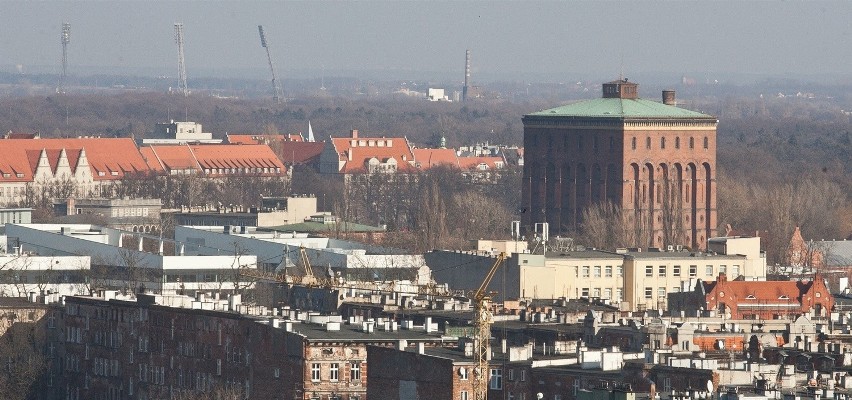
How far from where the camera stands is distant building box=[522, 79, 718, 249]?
123 metres

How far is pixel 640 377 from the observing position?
5291 centimetres

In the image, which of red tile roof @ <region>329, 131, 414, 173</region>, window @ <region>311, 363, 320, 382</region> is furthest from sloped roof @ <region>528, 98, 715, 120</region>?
window @ <region>311, 363, 320, 382</region>

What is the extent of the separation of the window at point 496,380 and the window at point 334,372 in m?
4.99

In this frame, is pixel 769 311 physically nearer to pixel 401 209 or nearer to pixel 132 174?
pixel 401 209

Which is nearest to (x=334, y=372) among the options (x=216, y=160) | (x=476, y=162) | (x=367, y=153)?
(x=216, y=160)

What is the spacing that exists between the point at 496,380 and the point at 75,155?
113 meters

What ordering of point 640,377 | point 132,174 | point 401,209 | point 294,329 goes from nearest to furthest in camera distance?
point 640,377 < point 294,329 < point 401,209 < point 132,174

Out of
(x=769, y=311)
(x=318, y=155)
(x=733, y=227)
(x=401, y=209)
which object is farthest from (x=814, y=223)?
(x=318, y=155)

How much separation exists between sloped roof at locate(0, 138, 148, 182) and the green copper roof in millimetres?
43967

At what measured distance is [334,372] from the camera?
200ft

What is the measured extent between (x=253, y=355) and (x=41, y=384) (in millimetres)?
8516

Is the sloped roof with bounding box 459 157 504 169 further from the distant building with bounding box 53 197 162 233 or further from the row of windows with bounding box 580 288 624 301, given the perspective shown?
the row of windows with bounding box 580 288 624 301

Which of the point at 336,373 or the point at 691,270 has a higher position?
the point at 336,373

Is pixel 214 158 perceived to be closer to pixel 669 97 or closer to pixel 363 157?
pixel 363 157
